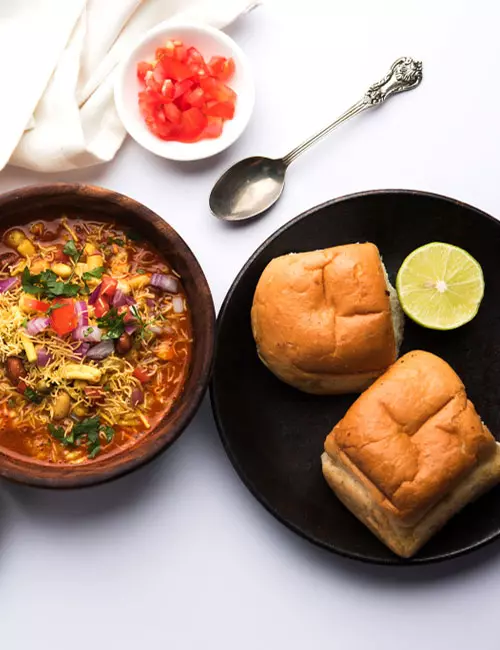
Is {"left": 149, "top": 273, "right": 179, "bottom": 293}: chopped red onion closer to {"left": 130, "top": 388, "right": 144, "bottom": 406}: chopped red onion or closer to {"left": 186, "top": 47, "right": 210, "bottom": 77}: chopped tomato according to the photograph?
{"left": 130, "top": 388, "right": 144, "bottom": 406}: chopped red onion

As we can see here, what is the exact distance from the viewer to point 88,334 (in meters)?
3.85

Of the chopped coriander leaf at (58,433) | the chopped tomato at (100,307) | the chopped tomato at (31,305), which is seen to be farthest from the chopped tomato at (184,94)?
the chopped coriander leaf at (58,433)

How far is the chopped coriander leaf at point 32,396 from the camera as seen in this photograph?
3.87m

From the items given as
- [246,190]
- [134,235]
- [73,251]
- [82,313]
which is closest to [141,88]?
[246,190]

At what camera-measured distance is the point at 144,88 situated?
174 inches

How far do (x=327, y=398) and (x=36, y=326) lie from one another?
1445 millimetres

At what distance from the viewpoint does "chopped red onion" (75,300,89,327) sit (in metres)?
3.87

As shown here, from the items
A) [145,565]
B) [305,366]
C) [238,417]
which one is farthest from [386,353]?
[145,565]

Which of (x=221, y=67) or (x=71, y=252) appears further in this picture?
(x=221, y=67)

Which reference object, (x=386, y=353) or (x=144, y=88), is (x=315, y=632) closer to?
(x=386, y=353)

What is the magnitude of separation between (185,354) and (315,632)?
156 cm

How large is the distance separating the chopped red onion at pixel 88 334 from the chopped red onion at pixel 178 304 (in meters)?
0.39

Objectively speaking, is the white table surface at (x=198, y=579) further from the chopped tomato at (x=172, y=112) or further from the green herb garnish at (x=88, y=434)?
the chopped tomato at (x=172, y=112)

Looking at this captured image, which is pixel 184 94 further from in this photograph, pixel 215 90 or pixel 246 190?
pixel 246 190
